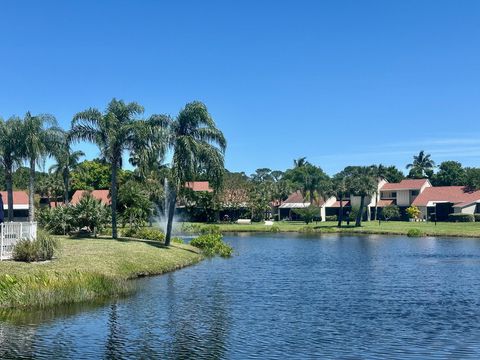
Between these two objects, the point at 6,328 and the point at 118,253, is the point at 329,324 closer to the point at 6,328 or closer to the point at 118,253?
the point at 6,328

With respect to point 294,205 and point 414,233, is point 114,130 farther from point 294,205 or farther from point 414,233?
point 294,205

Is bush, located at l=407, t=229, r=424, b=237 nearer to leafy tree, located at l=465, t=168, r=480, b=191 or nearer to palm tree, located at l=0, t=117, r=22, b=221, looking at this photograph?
leafy tree, located at l=465, t=168, r=480, b=191

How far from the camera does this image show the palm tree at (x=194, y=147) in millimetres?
48312

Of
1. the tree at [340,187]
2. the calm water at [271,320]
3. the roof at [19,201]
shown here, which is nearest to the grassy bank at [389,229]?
the tree at [340,187]

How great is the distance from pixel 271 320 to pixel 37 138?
3910 cm

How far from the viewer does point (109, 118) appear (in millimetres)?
48375

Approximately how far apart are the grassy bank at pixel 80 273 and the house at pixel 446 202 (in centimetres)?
9058

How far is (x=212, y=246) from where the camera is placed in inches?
2232

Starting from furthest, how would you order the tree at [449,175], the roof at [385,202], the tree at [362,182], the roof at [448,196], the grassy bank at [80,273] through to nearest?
the tree at [449,175] < the roof at [385,202] < the roof at [448,196] < the tree at [362,182] < the grassy bank at [80,273]

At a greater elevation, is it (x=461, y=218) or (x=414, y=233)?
(x=461, y=218)

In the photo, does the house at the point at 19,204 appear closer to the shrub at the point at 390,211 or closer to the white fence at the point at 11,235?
the white fence at the point at 11,235

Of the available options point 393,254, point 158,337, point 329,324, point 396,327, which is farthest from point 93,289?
point 393,254

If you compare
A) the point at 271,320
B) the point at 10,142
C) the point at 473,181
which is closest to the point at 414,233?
the point at 473,181

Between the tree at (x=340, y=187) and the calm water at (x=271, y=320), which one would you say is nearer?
the calm water at (x=271, y=320)
